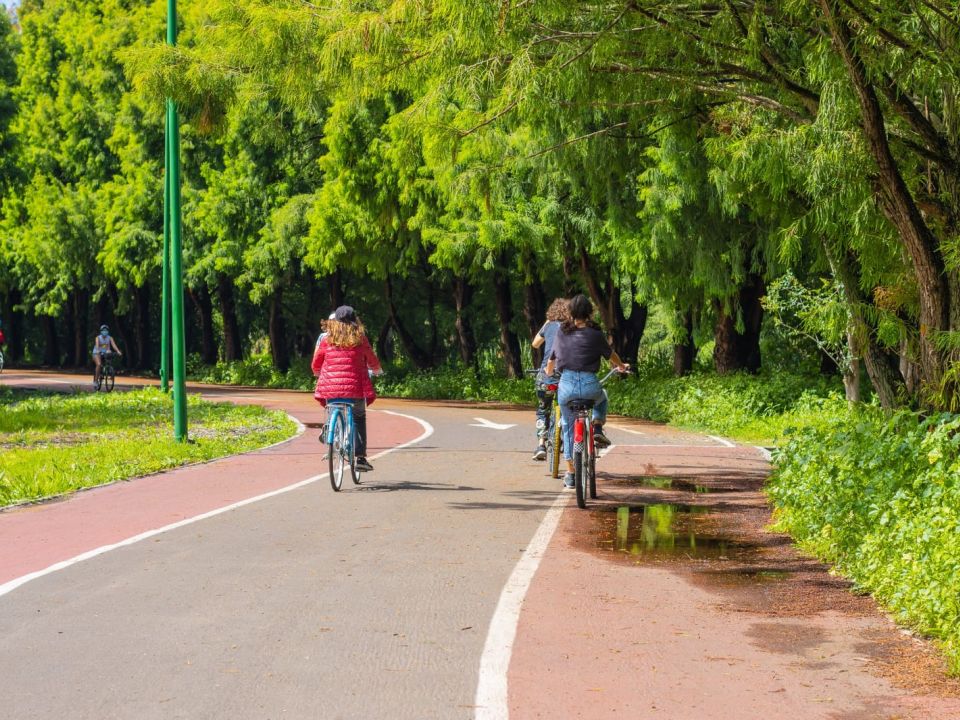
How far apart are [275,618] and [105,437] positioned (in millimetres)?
15197

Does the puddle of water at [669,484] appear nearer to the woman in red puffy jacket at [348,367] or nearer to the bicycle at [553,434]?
the bicycle at [553,434]

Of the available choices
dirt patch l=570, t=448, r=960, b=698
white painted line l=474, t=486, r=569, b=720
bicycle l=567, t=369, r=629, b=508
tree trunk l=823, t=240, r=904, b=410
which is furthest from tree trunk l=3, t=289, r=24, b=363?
white painted line l=474, t=486, r=569, b=720

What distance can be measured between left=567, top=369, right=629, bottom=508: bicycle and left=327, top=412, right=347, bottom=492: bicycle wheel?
8.59ft

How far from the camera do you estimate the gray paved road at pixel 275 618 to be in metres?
5.91

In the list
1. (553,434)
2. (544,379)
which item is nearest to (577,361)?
(553,434)

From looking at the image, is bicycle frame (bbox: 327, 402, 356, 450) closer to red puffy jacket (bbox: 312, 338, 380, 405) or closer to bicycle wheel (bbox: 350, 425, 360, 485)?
bicycle wheel (bbox: 350, 425, 360, 485)

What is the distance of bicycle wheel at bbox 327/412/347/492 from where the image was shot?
1401 cm

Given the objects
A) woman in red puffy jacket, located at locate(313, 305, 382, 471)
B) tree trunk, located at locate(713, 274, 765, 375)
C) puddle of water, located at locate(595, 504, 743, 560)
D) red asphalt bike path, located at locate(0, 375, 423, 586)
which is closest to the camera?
puddle of water, located at locate(595, 504, 743, 560)

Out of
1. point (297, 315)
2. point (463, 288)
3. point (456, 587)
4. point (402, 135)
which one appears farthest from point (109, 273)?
point (456, 587)

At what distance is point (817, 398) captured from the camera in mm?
24484

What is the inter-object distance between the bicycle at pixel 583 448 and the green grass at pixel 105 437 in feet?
19.1

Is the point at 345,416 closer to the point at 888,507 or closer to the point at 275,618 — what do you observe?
the point at 275,618

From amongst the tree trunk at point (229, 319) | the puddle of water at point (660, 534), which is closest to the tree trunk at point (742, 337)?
the puddle of water at point (660, 534)

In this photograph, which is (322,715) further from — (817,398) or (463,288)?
(463,288)
